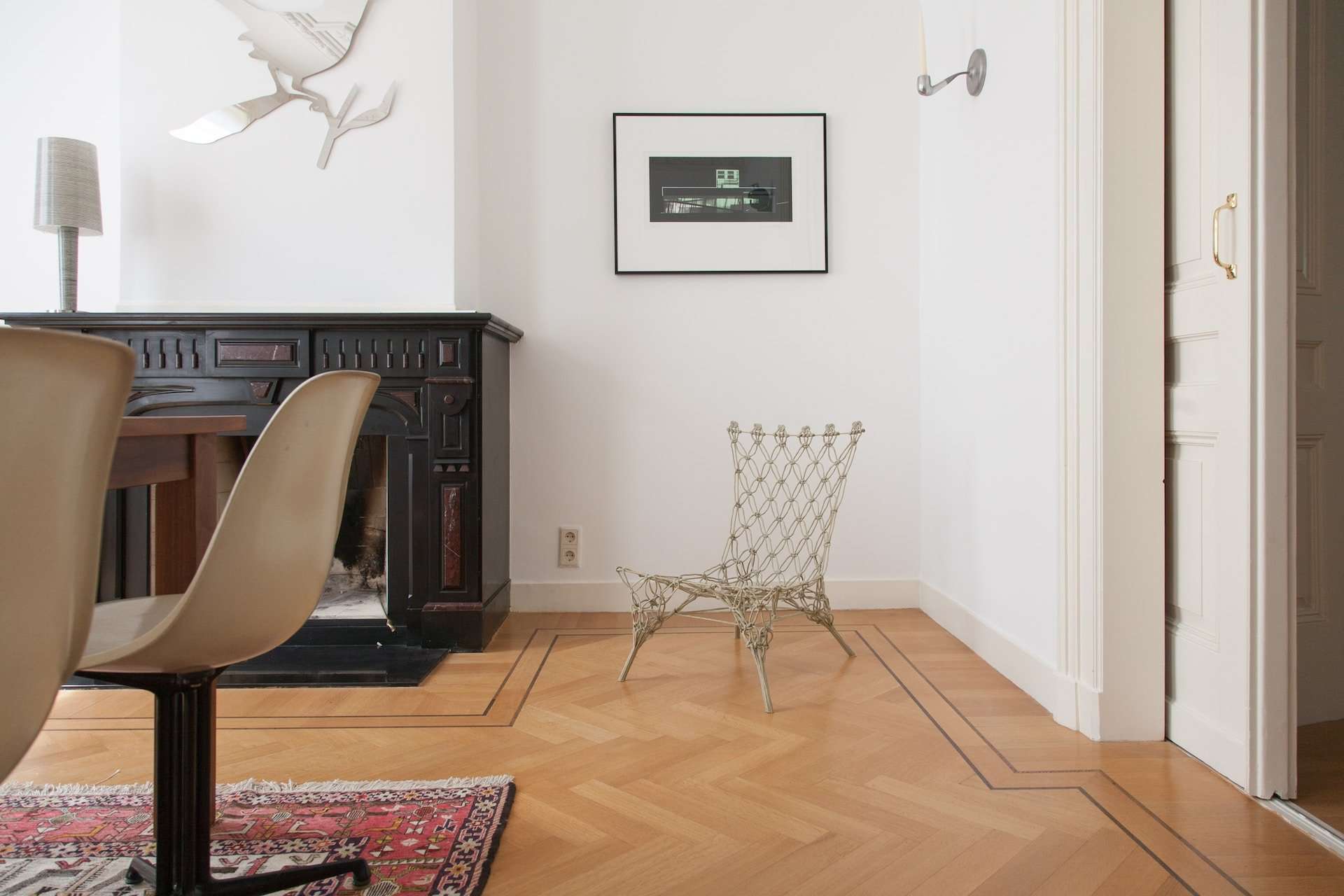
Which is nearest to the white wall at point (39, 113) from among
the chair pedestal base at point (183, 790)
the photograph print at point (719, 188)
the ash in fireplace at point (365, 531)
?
the ash in fireplace at point (365, 531)

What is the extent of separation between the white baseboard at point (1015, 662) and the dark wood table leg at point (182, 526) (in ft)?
6.47

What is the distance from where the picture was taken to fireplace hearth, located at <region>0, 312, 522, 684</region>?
108 inches

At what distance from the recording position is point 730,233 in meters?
3.34

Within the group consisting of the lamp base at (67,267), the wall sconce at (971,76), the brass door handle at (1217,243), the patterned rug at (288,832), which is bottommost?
the patterned rug at (288,832)

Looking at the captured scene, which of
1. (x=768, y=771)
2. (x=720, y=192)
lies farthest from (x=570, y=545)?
(x=768, y=771)

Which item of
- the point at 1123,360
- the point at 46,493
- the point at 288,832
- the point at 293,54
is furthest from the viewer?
the point at 293,54

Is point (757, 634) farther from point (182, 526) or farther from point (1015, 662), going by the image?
point (182, 526)

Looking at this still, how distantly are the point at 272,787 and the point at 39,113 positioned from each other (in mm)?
2942

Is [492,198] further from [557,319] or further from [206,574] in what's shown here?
[206,574]

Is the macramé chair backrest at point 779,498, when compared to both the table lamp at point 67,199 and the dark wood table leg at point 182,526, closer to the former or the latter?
the dark wood table leg at point 182,526

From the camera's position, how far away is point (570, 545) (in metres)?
3.36

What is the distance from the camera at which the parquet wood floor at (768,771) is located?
1407 mm

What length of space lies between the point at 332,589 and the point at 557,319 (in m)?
1.31

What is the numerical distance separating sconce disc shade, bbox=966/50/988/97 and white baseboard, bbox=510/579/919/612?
5.96 ft
